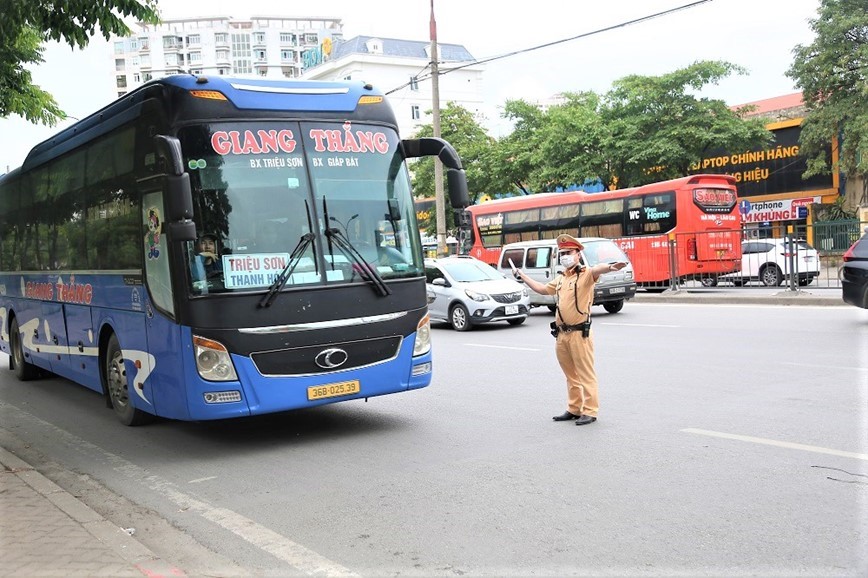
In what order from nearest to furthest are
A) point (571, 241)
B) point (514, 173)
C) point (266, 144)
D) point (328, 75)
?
point (266, 144) < point (571, 241) < point (514, 173) < point (328, 75)

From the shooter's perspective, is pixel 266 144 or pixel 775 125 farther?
pixel 775 125

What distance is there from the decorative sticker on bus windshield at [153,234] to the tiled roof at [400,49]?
85024mm

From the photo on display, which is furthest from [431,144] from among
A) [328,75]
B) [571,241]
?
[328,75]

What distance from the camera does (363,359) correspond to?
763 centimetres

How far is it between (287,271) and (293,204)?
61 centimetres

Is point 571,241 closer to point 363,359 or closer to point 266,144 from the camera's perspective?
point 363,359

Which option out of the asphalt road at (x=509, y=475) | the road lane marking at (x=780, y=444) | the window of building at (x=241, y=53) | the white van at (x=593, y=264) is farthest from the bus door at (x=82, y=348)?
the window of building at (x=241, y=53)

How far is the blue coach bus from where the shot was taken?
Result: 7.07 meters

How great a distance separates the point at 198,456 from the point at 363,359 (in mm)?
1696

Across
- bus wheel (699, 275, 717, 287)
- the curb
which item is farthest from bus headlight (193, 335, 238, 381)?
bus wheel (699, 275, 717, 287)

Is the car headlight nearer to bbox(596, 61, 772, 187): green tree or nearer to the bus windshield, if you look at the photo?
the bus windshield

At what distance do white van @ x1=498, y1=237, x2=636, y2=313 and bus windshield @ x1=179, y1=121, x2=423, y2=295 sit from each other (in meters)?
11.2

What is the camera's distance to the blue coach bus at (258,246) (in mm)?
7074

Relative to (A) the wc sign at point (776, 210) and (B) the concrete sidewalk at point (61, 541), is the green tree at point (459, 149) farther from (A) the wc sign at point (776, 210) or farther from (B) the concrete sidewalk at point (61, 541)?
(B) the concrete sidewalk at point (61, 541)
